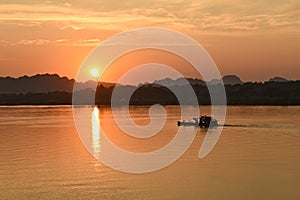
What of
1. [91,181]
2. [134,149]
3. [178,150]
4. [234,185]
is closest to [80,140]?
[134,149]

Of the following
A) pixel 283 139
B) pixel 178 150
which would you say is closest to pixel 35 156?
pixel 178 150

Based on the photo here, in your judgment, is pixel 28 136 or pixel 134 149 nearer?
pixel 134 149

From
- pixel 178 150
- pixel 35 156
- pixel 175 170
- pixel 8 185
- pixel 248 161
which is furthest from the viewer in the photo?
pixel 178 150

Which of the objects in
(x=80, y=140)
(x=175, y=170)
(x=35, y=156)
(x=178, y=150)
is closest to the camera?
(x=175, y=170)

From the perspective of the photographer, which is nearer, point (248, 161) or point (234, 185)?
point (234, 185)

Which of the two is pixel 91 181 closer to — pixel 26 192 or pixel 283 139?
pixel 26 192

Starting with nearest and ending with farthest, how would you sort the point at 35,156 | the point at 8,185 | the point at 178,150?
the point at 8,185 → the point at 35,156 → the point at 178,150

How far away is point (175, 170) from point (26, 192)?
985cm

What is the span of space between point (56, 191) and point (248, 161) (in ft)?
49.3

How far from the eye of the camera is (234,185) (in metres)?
26.2

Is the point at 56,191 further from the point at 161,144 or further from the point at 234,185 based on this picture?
the point at 161,144

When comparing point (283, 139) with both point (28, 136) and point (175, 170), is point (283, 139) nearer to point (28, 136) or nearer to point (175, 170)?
point (175, 170)

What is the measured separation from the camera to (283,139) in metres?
48.9

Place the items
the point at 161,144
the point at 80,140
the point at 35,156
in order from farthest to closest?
the point at 80,140
the point at 161,144
the point at 35,156
